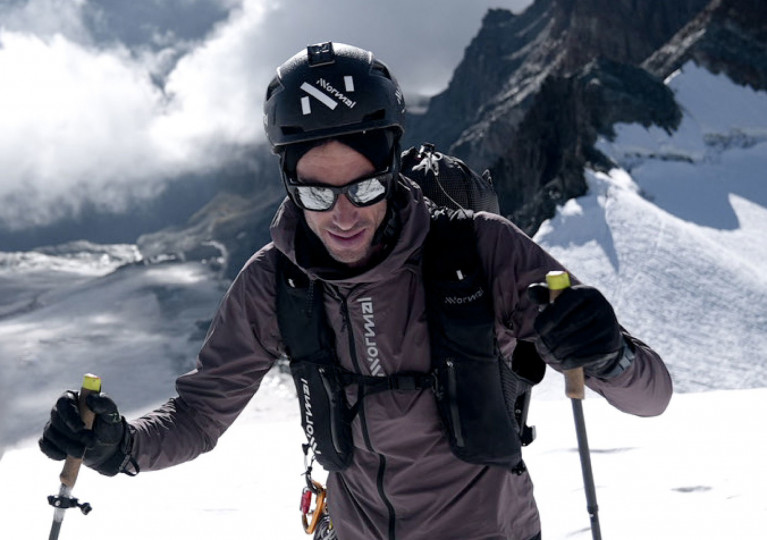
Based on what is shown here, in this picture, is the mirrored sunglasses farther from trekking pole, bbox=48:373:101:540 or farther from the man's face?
trekking pole, bbox=48:373:101:540

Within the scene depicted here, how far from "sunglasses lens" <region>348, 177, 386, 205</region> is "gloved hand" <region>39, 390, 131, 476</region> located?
1.19m

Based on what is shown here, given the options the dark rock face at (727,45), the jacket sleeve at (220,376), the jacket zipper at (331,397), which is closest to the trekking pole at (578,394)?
the jacket zipper at (331,397)

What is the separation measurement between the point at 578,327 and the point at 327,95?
1.32 meters

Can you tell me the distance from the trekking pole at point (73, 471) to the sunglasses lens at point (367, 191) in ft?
3.92

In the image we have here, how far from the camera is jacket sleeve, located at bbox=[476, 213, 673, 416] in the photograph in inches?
99.0

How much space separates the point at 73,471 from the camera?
2.81 m

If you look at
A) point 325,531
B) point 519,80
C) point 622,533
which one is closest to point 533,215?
point 622,533

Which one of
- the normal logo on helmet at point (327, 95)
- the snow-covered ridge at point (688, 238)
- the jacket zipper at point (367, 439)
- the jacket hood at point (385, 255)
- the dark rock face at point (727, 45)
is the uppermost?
the dark rock face at point (727, 45)

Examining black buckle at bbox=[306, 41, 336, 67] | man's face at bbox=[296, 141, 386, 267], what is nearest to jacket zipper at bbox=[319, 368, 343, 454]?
man's face at bbox=[296, 141, 386, 267]

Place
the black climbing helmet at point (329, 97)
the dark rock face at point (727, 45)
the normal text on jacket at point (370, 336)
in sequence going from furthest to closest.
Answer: the dark rock face at point (727, 45) < the black climbing helmet at point (329, 97) < the normal text on jacket at point (370, 336)

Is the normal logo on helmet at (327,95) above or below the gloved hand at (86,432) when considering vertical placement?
above

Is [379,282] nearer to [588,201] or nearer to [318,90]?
[318,90]

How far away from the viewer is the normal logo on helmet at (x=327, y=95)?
2.75 meters

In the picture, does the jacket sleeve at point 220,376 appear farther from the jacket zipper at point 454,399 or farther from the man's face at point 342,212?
the jacket zipper at point 454,399
